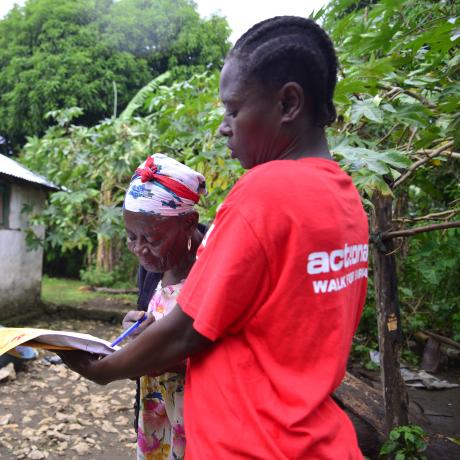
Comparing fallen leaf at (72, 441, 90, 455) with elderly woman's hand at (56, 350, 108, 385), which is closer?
elderly woman's hand at (56, 350, 108, 385)

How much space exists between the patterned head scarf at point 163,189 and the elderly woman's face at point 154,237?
24 mm

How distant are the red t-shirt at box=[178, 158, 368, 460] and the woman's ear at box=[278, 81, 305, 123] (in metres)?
0.12

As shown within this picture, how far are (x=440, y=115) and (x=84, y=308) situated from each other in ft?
25.7

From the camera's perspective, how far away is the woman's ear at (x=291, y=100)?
1.10 meters

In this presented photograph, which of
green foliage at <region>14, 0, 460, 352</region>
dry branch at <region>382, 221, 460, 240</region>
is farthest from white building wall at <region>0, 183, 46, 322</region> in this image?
dry branch at <region>382, 221, 460, 240</region>

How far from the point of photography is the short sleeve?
991 millimetres

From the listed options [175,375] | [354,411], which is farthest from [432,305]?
[175,375]

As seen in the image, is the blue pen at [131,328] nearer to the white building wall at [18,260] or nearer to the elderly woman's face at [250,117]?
the elderly woman's face at [250,117]

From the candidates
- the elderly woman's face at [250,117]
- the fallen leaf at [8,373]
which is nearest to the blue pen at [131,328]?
the elderly woman's face at [250,117]

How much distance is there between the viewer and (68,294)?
10766 millimetres

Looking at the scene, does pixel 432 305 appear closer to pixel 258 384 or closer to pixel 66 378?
pixel 66 378

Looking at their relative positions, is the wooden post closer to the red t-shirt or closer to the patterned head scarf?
the patterned head scarf

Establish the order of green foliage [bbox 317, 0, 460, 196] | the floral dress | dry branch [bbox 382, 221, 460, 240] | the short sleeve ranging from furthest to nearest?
dry branch [bbox 382, 221, 460, 240] < green foliage [bbox 317, 0, 460, 196] < the floral dress < the short sleeve

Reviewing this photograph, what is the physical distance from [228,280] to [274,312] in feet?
0.38
